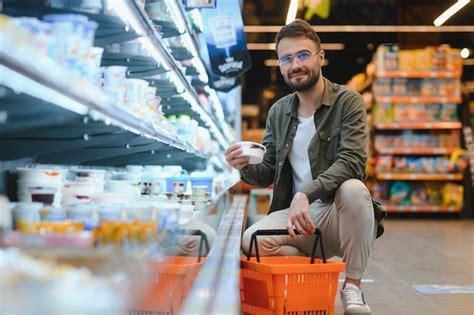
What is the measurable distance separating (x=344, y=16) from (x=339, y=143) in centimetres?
1147

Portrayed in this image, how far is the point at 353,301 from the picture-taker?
9.98 ft

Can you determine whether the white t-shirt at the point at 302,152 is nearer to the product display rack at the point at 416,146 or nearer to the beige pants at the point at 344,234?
the beige pants at the point at 344,234

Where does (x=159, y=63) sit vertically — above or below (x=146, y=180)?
above

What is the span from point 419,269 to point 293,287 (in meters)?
2.56

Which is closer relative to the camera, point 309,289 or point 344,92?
point 309,289

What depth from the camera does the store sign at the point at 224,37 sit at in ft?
19.9

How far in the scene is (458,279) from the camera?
4.48 m

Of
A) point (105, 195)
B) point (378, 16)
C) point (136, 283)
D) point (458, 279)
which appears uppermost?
point (378, 16)

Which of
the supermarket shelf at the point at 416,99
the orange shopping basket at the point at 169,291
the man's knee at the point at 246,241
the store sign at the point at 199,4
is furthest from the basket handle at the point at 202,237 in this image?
→ the supermarket shelf at the point at 416,99

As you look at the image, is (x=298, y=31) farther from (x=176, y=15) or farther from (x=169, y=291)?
(x=169, y=291)

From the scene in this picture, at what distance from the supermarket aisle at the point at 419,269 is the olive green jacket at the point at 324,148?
492 millimetres

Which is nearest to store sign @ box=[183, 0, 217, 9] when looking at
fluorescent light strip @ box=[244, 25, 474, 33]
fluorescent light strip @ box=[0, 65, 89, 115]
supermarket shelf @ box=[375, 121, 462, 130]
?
fluorescent light strip @ box=[0, 65, 89, 115]

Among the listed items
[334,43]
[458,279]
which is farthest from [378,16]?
[458,279]

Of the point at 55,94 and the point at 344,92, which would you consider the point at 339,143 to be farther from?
the point at 55,94
